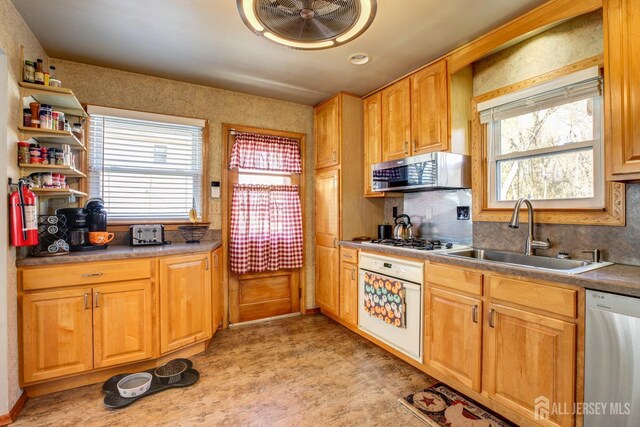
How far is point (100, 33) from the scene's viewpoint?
225 cm

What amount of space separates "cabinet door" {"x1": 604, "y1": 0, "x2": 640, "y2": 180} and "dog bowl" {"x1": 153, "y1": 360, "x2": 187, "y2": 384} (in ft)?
9.93

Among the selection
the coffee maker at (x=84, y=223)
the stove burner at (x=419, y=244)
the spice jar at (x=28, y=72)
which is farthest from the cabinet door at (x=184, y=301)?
the stove burner at (x=419, y=244)

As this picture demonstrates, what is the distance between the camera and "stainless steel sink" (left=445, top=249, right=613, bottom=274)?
1690 millimetres

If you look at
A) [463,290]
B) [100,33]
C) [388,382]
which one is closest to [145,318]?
[388,382]

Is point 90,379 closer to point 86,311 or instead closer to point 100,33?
point 86,311

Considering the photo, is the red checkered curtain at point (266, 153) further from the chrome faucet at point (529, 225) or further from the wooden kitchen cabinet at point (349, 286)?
the chrome faucet at point (529, 225)

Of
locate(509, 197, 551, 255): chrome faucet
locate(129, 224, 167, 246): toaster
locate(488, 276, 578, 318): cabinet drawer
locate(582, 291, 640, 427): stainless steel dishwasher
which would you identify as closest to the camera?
locate(582, 291, 640, 427): stainless steel dishwasher

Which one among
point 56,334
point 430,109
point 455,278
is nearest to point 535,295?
point 455,278

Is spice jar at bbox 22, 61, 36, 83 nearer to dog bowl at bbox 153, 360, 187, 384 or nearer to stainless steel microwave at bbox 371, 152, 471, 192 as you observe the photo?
dog bowl at bbox 153, 360, 187, 384

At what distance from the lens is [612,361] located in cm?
135

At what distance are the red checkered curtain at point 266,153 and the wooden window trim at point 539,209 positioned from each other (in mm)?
1930

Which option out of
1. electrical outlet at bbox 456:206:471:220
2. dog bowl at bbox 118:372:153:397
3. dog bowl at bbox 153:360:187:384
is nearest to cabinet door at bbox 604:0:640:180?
electrical outlet at bbox 456:206:471:220

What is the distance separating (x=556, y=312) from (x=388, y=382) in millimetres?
1247

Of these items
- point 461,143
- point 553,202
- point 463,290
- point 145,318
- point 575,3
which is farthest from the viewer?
point 461,143
